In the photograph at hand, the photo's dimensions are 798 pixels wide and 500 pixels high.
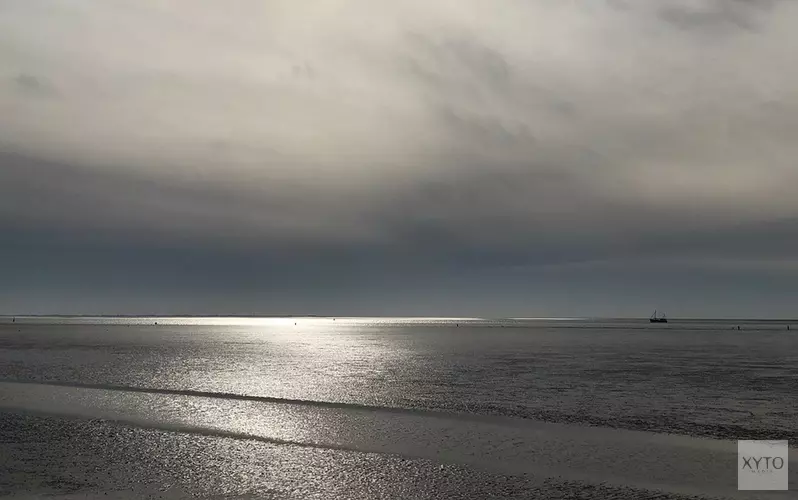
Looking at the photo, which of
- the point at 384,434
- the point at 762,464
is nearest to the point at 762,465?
the point at 762,464

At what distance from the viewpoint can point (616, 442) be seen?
25281mm

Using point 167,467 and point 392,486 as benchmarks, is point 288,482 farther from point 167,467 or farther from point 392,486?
point 167,467

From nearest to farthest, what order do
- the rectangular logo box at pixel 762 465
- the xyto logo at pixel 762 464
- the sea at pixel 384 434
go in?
the sea at pixel 384 434 → the rectangular logo box at pixel 762 465 → the xyto logo at pixel 762 464

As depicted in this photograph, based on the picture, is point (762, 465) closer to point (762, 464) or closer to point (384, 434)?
point (762, 464)

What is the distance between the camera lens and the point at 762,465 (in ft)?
70.2

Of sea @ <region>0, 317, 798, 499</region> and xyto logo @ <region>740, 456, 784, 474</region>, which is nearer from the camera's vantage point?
sea @ <region>0, 317, 798, 499</region>

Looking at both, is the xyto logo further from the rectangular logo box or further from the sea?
the sea

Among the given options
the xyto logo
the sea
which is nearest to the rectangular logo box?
the xyto logo

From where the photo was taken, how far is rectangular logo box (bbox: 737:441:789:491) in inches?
750

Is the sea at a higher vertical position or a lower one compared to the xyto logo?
lower

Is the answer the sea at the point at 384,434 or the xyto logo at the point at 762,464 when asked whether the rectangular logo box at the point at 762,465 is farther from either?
the sea at the point at 384,434

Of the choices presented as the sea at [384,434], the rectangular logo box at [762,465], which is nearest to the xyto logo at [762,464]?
the rectangular logo box at [762,465]

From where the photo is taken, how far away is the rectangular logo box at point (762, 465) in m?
19.0

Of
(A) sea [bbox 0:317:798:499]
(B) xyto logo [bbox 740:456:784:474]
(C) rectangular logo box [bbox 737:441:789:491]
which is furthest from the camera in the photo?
(B) xyto logo [bbox 740:456:784:474]
